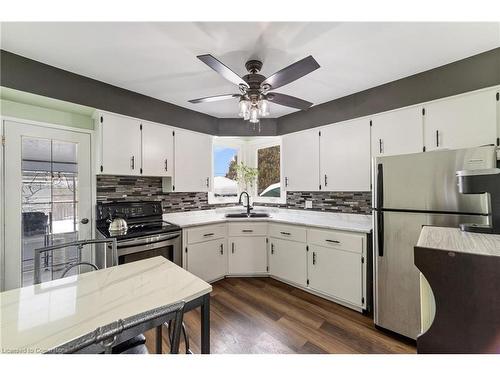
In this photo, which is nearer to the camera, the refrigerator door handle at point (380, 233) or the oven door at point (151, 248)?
the refrigerator door handle at point (380, 233)

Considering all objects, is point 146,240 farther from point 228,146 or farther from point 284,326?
point 228,146

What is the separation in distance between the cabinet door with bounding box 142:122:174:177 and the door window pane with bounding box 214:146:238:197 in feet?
3.18

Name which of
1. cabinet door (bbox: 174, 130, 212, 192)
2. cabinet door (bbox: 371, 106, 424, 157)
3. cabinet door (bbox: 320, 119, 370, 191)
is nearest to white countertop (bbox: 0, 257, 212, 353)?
cabinet door (bbox: 174, 130, 212, 192)

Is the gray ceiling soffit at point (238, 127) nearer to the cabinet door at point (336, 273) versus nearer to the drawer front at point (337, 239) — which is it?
the drawer front at point (337, 239)

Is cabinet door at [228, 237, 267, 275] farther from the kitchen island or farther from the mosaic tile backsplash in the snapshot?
the kitchen island

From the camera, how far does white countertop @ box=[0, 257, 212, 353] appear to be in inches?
27.7

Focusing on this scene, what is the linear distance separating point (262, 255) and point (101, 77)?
275cm

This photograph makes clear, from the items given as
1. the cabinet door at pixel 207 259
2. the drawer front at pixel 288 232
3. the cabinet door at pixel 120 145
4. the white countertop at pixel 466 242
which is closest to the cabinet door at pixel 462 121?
the white countertop at pixel 466 242

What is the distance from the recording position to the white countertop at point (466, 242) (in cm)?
72

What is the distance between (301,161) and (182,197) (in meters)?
1.80

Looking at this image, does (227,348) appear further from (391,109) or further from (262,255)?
(391,109)

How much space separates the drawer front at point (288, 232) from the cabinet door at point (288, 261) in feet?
0.18

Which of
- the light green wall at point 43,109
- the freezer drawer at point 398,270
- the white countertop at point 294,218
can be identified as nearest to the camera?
the freezer drawer at point 398,270

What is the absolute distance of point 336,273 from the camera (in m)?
2.28
